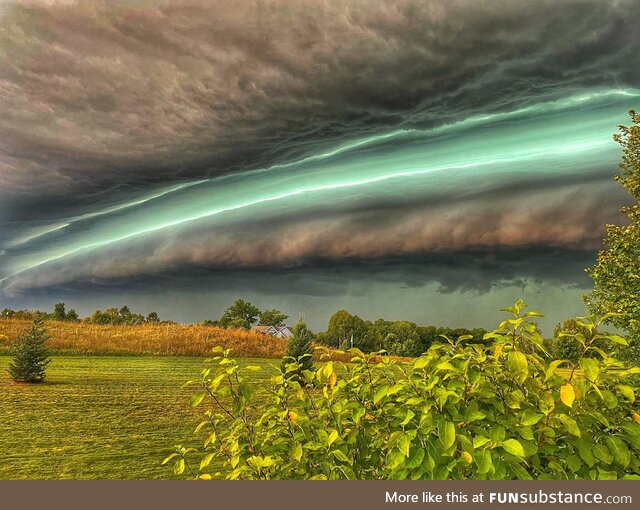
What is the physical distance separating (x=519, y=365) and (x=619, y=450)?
1.22ft

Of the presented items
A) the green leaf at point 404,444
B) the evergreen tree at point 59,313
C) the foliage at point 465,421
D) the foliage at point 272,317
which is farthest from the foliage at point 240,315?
the green leaf at point 404,444

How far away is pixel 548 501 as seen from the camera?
140 centimetres

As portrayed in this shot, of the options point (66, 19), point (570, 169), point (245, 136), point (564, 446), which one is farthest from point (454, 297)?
point (66, 19)

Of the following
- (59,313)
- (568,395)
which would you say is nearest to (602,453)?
(568,395)

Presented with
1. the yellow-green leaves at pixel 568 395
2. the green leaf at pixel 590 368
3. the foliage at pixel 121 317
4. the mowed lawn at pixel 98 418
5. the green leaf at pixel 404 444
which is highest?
the foliage at pixel 121 317

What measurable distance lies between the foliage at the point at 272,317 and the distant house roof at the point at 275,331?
0.23 m

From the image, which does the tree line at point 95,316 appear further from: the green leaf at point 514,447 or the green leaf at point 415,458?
the green leaf at point 514,447

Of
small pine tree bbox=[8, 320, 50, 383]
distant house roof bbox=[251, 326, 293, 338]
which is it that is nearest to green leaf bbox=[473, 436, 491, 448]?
distant house roof bbox=[251, 326, 293, 338]

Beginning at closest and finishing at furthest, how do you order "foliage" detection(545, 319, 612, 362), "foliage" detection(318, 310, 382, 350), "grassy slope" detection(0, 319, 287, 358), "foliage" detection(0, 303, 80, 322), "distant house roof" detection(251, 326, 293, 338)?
1. "foliage" detection(545, 319, 612, 362)
2. "foliage" detection(318, 310, 382, 350)
3. "foliage" detection(0, 303, 80, 322)
4. "grassy slope" detection(0, 319, 287, 358)
5. "distant house roof" detection(251, 326, 293, 338)

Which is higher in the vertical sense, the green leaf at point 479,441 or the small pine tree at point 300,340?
the green leaf at point 479,441

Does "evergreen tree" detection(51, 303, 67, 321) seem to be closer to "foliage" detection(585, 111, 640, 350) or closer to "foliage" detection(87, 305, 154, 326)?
"foliage" detection(87, 305, 154, 326)

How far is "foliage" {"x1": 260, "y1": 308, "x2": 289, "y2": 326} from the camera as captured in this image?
638 centimetres

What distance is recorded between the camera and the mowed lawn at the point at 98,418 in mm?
4301

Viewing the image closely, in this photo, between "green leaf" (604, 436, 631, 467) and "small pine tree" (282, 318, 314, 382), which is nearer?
"green leaf" (604, 436, 631, 467)
